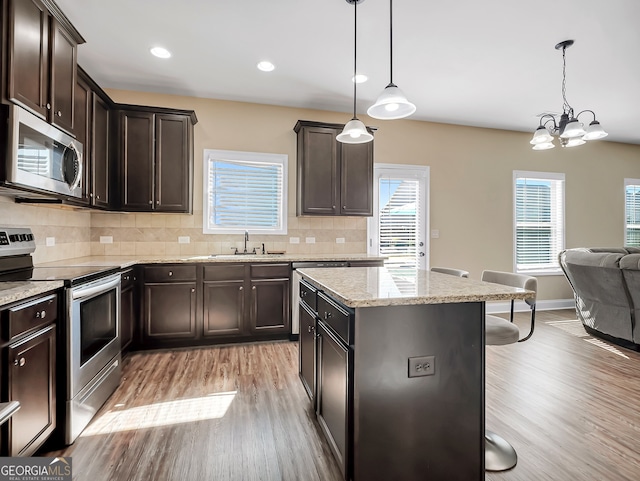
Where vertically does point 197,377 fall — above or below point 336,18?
below

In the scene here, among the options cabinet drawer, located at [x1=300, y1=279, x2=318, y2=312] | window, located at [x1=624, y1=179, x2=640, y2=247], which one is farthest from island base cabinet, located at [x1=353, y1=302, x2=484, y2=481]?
window, located at [x1=624, y1=179, x2=640, y2=247]

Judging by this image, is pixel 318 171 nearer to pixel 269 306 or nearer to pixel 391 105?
pixel 269 306

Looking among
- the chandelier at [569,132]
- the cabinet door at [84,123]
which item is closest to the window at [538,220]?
the chandelier at [569,132]

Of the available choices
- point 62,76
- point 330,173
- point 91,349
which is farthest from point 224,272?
point 62,76

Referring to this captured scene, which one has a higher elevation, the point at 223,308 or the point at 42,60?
the point at 42,60

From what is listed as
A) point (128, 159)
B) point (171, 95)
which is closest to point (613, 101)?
point (171, 95)

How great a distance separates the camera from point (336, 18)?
2646mm

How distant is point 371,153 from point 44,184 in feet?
10.8

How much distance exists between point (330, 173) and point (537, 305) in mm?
4054

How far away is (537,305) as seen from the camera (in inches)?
212

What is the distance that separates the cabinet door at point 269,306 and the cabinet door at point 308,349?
4.13 feet

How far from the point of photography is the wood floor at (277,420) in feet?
5.60

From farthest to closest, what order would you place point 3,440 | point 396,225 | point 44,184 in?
point 396,225, point 44,184, point 3,440

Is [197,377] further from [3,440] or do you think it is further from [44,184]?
[44,184]
